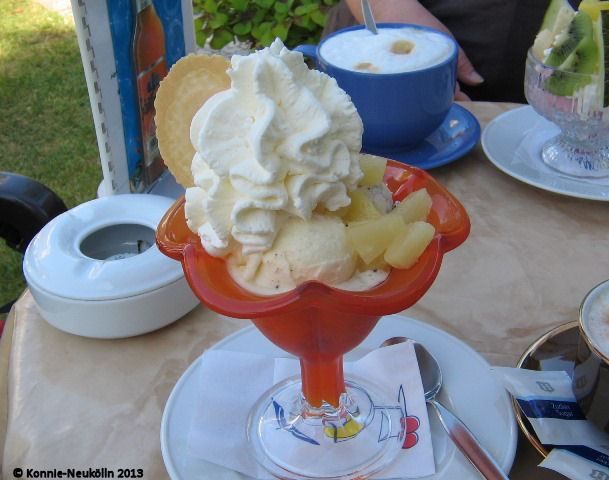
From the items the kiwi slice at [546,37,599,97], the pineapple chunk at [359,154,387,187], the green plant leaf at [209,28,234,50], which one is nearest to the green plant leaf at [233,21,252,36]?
the green plant leaf at [209,28,234,50]

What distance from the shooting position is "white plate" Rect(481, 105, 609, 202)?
94 centimetres

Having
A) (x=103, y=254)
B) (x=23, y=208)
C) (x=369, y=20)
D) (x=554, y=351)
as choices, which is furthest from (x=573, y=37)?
(x=23, y=208)

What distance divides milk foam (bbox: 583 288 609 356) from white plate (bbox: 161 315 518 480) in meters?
0.10

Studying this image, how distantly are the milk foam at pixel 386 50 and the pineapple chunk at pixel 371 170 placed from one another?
442 millimetres

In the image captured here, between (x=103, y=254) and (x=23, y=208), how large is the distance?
22 cm

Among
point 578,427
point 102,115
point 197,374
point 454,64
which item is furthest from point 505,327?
point 102,115

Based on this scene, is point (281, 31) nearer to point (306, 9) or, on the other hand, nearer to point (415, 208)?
point (306, 9)

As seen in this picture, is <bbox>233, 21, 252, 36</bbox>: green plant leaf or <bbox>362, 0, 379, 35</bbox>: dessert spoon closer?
<bbox>362, 0, 379, 35</bbox>: dessert spoon

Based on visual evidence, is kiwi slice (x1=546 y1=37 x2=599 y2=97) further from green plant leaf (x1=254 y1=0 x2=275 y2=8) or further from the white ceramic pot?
green plant leaf (x1=254 y1=0 x2=275 y2=8)

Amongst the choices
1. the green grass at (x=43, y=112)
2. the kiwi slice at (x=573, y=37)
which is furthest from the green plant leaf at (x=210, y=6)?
the kiwi slice at (x=573, y=37)

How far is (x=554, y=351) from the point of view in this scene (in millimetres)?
678

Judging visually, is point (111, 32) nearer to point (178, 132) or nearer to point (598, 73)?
point (178, 132)

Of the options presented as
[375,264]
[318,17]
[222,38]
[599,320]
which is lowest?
[222,38]

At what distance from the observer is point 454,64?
3.28 ft
